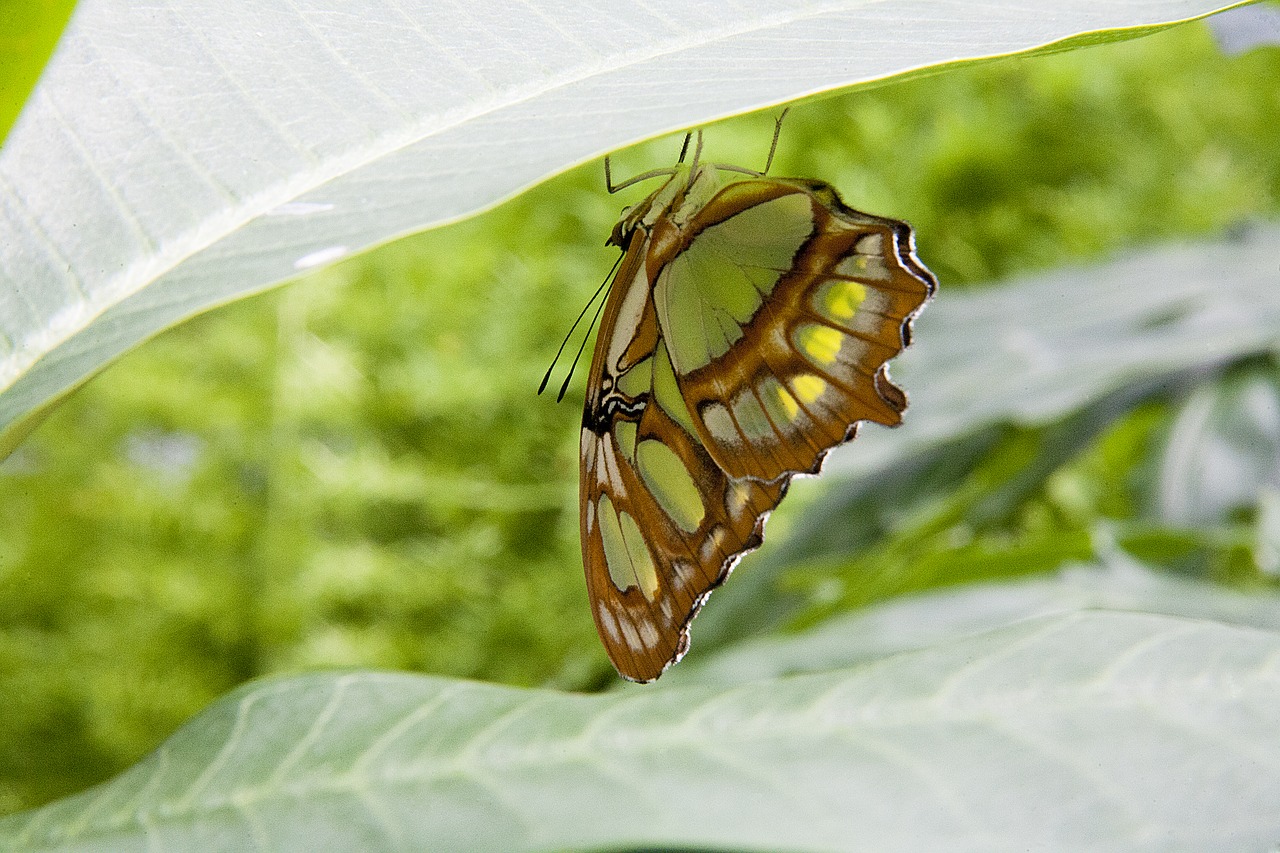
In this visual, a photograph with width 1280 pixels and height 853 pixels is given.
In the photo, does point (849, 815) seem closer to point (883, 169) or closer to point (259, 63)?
point (259, 63)

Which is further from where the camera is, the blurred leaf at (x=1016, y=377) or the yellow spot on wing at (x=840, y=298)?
the blurred leaf at (x=1016, y=377)

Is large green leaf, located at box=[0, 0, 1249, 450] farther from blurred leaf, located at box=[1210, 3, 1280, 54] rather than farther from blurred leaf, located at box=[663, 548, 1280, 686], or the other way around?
blurred leaf, located at box=[663, 548, 1280, 686]

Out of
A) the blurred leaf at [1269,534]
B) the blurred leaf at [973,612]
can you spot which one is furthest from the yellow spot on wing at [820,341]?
the blurred leaf at [1269,534]

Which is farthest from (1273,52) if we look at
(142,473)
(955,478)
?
(142,473)

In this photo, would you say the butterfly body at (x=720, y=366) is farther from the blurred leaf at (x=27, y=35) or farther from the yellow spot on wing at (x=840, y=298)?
the blurred leaf at (x=27, y=35)

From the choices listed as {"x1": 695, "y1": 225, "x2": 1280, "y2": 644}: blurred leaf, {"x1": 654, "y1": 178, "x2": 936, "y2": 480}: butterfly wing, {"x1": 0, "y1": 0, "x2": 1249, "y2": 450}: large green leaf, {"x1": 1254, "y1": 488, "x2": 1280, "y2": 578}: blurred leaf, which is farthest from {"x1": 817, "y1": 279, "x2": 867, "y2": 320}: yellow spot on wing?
{"x1": 1254, "y1": 488, "x2": 1280, "y2": 578}: blurred leaf
